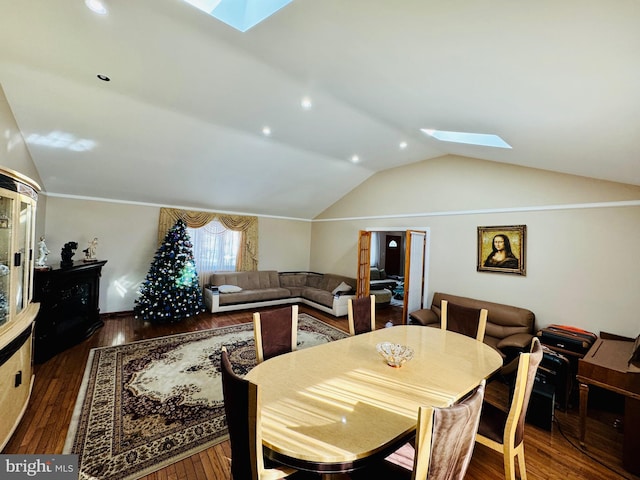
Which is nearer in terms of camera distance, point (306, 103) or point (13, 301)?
point (13, 301)

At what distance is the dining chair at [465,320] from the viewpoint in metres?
2.72

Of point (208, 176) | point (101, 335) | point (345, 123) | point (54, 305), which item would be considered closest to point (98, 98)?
point (208, 176)

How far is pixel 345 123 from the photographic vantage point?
373 cm

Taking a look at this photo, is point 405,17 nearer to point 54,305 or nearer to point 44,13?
point 44,13

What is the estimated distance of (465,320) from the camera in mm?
2883

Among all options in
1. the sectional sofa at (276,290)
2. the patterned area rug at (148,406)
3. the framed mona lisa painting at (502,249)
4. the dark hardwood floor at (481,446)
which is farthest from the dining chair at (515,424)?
the sectional sofa at (276,290)

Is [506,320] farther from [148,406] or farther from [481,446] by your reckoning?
[148,406]

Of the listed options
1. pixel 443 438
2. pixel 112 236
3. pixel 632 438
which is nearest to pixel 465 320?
pixel 632 438

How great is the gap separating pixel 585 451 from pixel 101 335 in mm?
6063

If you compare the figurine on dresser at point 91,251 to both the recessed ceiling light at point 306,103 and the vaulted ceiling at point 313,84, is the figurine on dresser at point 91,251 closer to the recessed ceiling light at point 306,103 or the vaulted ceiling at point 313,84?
the vaulted ceiling at point 313,84

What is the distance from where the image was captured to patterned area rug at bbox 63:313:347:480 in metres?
1.96

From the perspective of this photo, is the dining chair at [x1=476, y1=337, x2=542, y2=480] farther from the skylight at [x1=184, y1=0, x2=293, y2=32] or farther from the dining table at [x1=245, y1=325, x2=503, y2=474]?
the skylight at [x1=184, y1=0, x2=293, y2=32]

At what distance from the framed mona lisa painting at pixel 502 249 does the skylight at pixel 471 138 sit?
4.76ft

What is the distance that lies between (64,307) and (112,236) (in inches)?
76.4
